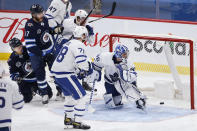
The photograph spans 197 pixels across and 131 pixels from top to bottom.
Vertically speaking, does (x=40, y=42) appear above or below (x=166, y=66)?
above

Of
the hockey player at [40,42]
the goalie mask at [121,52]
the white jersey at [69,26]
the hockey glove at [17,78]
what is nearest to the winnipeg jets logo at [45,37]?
the hockey player at [40,42]

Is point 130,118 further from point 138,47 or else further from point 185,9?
point 185,9

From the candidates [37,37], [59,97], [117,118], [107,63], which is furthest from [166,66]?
[37,37]

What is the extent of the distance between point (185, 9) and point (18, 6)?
2.80 meters

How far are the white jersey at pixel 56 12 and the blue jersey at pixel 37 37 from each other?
26 cm

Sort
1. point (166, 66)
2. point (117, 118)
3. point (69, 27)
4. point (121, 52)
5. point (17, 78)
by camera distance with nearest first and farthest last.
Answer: point (117, 118)
point (121, 52)
point (17, 78)
point (69, 27)
point (166, 66)

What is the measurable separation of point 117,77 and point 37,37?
1.04 meters

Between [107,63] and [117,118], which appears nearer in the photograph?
[117,118]

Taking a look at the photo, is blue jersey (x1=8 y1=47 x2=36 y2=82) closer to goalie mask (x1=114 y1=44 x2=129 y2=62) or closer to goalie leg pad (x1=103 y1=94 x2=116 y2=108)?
goalie leg pad (x1=103 y1=94 x2=116 y2=108)

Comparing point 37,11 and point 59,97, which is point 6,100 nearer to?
point 37,11

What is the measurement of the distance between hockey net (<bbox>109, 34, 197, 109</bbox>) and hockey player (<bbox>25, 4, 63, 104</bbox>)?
3.05 ft

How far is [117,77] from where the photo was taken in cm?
624

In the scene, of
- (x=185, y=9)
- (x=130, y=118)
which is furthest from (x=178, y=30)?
(x=130, y=118)

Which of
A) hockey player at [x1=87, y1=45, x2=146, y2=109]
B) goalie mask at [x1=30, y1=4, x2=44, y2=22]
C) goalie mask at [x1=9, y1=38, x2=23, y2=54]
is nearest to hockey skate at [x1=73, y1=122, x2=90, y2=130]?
hockey player at [x1=87, y1=45, x2=146, y2=109]
